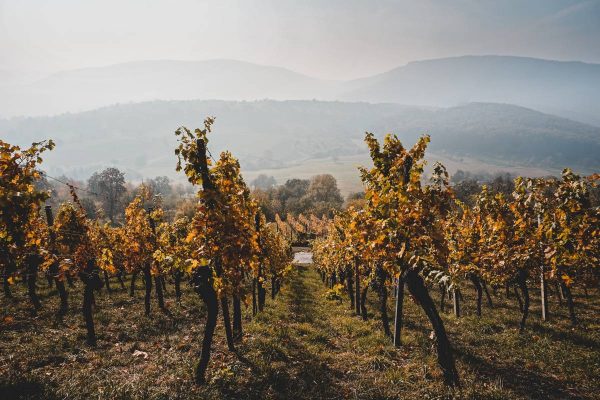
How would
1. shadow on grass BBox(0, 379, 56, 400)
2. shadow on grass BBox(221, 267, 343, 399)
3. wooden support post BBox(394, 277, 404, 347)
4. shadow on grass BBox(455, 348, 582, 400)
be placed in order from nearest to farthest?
shadow on grass BBox(0, 379, 56, 400)
shadow on grass BBox(221, 267, 343, 399)
shadow on grass BBox(455, 348, 582, 400)
wooden support post BBox(394, 277, 404, 347)

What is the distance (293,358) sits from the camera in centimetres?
1238

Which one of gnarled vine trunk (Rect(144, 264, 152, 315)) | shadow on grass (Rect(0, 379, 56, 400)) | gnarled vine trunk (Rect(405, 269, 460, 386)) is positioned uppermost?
gnarled vine trunk (Rect(405, 269, 460, 386))

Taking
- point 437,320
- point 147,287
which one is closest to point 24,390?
point 147,287

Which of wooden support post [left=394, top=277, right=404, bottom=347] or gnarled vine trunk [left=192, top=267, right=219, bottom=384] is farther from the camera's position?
wooden support post [left=394, top=277, right=404, bottom=347]

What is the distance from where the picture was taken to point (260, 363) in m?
11.4

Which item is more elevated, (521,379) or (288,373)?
(288,373)

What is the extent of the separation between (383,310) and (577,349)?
25.4 ft

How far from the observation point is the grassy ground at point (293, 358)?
9.61 meters

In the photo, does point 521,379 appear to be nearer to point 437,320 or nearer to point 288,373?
point 437,320

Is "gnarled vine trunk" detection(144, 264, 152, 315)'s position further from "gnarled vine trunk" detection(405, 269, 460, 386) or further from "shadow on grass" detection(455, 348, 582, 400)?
"shadow on grass" detection(455, 348, 582, 400)

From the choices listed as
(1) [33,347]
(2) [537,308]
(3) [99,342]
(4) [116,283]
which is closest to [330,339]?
(3) [99,342]

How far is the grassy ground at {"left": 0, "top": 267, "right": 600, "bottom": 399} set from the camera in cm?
961

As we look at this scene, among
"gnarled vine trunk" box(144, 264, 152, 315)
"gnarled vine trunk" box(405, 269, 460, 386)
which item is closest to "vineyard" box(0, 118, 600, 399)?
"gnarled vine trunk" box(405, 269, 460, 386)

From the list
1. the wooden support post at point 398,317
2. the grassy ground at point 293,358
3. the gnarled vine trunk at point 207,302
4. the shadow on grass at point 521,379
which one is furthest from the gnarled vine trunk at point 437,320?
the gnarled vine trunk at point 207,302
